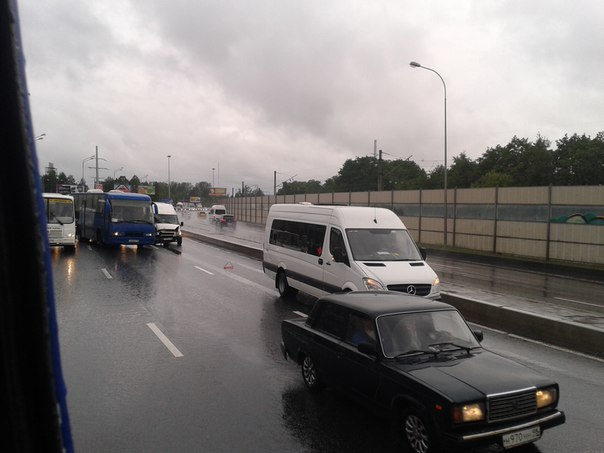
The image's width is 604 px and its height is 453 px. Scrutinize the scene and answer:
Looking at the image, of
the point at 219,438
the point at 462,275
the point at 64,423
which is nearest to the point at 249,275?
the point at 462,275

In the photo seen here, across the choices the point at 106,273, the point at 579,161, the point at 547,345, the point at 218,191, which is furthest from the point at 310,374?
the point at 218,191

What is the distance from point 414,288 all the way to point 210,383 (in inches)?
192

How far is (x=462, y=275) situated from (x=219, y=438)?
55.3 feet

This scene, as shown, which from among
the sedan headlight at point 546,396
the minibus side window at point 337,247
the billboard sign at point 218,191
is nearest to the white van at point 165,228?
the minibus side window at point 337,247

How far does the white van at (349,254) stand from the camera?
34.9 feet

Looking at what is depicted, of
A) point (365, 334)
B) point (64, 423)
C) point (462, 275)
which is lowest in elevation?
point (462, 275)

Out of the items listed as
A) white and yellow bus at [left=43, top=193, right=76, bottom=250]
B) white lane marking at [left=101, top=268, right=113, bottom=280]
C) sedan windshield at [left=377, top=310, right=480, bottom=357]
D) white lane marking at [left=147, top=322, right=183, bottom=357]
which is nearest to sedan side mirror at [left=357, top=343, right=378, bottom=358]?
sedan windshield at [left=377, top=310, right=480, bottom=357]

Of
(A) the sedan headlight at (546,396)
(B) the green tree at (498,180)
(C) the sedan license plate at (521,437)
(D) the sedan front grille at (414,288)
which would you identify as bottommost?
(C) the sedan license plate at (521,437)

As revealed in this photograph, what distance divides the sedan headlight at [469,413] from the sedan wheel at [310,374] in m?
2.50

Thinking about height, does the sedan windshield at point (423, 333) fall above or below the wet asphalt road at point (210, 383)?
above

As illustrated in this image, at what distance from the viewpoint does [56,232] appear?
2555cm

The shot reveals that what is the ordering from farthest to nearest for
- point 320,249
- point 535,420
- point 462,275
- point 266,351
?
point 462,275
point 320,249
point 266,351
point 535,420

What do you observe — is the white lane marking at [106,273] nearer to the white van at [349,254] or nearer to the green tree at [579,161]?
the white van at [349,254]

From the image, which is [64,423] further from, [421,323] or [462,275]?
[462,275]
